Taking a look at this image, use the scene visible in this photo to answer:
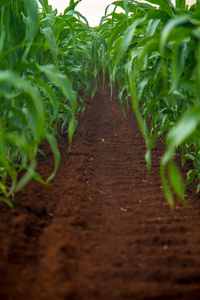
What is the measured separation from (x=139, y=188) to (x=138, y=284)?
71 centimetres

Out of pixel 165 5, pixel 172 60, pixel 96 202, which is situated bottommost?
pixel 96 202

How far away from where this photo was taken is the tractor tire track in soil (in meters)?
0.57

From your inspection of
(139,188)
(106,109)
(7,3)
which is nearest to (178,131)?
(7,3)

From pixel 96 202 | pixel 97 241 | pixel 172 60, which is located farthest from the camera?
pixel 96 202

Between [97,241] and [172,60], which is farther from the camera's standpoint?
[172,60]

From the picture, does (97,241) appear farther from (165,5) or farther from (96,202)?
(165,5)

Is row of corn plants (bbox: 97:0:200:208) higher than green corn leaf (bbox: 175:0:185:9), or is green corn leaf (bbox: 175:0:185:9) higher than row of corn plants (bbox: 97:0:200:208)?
green corn leaf (bbox: 175:0:185:9)

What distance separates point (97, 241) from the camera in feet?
2.52

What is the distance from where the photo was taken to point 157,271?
627 millimetres

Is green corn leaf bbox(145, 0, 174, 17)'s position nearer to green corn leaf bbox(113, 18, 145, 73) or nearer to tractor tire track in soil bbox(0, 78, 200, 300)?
green corn leaf bbox(113, 18, 145, 73)

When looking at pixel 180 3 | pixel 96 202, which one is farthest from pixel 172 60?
pixel 96 202

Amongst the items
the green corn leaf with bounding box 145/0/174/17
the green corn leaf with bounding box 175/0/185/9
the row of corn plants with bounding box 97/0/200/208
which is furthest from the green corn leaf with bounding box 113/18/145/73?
the green corn leaf with bounding box 175/0/185/9

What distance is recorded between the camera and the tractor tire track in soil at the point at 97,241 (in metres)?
0.57

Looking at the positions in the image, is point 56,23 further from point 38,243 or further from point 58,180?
point 38,243
